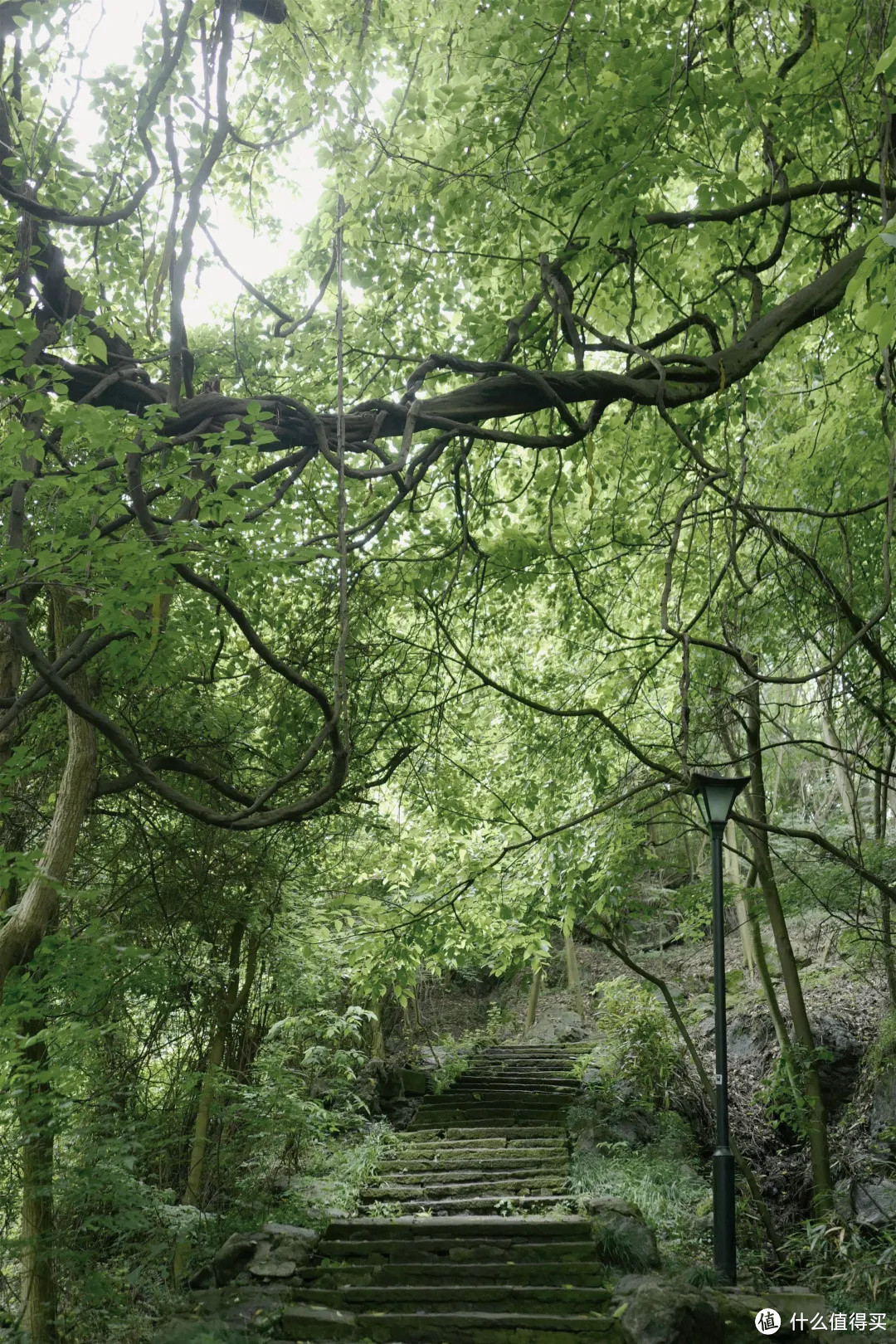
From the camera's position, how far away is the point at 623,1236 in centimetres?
632

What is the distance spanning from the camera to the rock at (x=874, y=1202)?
6371 millimetres

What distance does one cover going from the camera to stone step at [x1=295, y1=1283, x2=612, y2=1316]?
5777 mm

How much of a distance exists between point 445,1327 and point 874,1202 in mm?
3280

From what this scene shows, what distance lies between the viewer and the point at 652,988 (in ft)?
30.0

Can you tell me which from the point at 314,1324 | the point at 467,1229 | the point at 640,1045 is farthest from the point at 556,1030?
the point at 314,1324

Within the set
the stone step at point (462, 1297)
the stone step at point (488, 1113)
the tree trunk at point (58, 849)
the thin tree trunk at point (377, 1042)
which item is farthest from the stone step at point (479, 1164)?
the tree trunk at point (58, 849)

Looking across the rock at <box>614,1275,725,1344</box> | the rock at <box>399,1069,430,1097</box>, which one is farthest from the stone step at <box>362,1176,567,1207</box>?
the rock at <box>399,1069,430,1097</box>

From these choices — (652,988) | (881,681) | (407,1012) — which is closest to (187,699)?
(881,681)

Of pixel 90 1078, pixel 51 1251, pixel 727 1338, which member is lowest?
pixel 727 1338

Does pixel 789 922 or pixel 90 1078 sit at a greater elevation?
pixel 789 922

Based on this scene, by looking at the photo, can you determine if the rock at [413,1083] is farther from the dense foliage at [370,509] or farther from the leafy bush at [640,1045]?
the dense foliage at [370,509]

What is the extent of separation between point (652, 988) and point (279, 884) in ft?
15.4

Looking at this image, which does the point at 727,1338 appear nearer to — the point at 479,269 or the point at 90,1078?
the point at 90,1078

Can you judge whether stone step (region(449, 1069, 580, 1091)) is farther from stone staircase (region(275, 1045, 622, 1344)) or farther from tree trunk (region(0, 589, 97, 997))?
tree trunk (region(0, 589, 97, 997))
